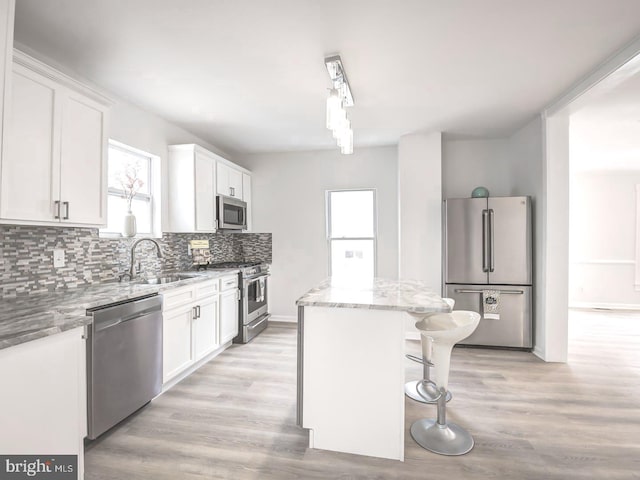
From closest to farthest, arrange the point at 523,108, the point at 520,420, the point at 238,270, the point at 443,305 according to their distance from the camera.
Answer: the point at 443,305
the point at 520,420
the point at 523,108
the point at 238,270

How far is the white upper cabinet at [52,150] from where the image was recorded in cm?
175

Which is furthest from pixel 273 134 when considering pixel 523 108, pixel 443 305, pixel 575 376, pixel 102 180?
pixel 575 376

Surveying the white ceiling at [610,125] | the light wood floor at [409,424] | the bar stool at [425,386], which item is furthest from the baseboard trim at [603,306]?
the bar stool at [425,386]

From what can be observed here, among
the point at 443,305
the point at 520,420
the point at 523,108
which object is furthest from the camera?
the point at 523,108

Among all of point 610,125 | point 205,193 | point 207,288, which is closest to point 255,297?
point 207,288

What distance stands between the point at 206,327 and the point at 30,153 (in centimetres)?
203

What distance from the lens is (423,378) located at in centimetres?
284

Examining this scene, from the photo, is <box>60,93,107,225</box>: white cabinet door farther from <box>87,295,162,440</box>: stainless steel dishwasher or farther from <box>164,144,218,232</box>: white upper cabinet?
<box>164,144,218,232</box>: white upper cabinet

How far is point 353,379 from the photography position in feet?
6.23

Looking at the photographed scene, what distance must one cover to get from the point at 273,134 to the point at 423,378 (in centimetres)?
326

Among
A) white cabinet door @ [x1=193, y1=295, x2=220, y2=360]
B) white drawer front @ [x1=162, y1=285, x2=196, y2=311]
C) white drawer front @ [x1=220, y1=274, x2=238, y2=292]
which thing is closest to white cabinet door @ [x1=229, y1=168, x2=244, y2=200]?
white drawer front @ [x1=220, y1=274, x2=238, y2=292]

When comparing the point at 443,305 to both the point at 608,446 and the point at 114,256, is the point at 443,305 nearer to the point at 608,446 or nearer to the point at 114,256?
the point at 608,446

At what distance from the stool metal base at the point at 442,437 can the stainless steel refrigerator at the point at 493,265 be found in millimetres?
1893

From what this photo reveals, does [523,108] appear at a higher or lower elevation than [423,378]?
higher
